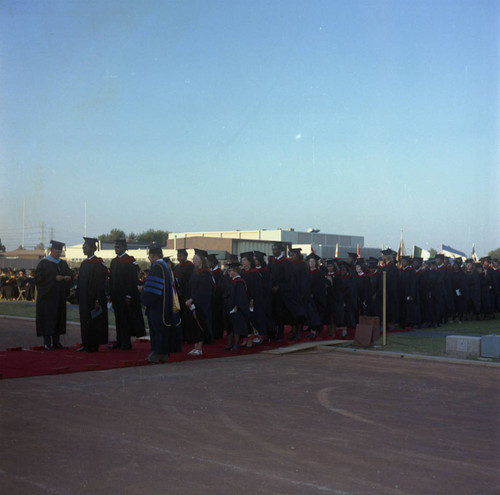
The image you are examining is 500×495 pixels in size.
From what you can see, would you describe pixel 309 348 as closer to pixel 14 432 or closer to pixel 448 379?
pixel 448 379

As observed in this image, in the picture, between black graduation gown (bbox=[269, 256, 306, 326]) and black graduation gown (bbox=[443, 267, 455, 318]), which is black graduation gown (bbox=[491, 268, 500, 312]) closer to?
black graduation gown (bbox=[443, 267, 455, 318])

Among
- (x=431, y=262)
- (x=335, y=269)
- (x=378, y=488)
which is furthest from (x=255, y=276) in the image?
(x=378, y=488)

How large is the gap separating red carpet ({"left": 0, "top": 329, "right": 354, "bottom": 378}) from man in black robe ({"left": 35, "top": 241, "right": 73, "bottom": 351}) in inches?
14.5

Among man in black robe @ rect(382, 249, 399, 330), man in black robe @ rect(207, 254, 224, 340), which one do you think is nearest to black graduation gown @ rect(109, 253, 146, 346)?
man in black robe @ rect(207, 254, 224, 340)

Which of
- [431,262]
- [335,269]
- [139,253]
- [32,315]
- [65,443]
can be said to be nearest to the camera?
[65,443]

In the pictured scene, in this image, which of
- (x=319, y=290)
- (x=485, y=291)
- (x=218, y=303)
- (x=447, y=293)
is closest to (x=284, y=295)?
(x=319, y=290)

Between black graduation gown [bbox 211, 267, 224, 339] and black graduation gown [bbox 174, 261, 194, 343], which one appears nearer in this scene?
A: black graduation gown [bbox 174, 261, 194, 343]

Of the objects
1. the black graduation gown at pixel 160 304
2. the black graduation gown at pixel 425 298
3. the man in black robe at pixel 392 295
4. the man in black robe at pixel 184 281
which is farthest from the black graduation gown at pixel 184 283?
the black graduation gown at pixel 425 298

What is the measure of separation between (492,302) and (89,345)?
48.4 ft

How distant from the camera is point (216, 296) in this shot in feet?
48.4

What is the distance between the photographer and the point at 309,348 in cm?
1291

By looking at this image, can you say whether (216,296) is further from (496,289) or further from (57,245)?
(496,289)

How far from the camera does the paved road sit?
471cm

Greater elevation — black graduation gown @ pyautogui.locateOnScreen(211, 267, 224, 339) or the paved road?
black graduation gown @ pyautogui.locateOnScreen(211, 267, 224, 339)
